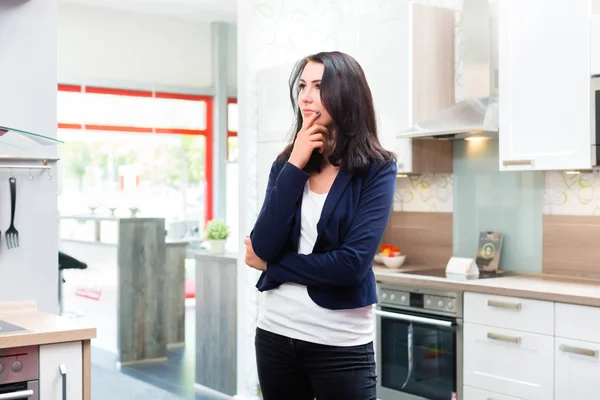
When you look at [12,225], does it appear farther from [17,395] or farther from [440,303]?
[440,303]

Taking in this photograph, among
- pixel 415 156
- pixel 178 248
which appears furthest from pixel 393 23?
pixel 178 248

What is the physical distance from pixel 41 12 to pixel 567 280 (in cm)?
262

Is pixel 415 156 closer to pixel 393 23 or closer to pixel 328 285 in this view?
pixel 393 23

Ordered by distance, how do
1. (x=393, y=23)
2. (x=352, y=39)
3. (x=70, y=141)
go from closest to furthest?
(x=393, y=23), (x=352, y=39), (x=70, y=141)

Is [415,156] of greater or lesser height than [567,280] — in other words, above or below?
above

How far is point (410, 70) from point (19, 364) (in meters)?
2.70

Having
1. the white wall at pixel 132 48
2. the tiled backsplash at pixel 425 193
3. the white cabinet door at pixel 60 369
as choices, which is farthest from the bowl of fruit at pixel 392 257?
the white wall at pixel 132 48

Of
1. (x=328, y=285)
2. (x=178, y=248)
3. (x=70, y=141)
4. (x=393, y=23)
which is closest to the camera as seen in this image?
(x=328, y=285)

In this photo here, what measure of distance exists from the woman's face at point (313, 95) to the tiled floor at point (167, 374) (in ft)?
11.5

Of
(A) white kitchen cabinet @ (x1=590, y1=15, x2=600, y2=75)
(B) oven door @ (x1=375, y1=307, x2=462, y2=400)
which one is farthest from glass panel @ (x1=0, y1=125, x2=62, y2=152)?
(A) white kitchen cabinet @ (x1=590, y1=15, x2=600, y2=75)

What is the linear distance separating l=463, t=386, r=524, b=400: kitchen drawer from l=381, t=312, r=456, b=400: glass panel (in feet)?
0.25

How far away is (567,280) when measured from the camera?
12.4 ft

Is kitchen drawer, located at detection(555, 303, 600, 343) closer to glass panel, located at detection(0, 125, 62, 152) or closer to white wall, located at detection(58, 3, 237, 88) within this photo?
glass panel, located at detection(0, 125, 62, 152)

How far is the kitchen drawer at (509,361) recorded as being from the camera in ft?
11.2
